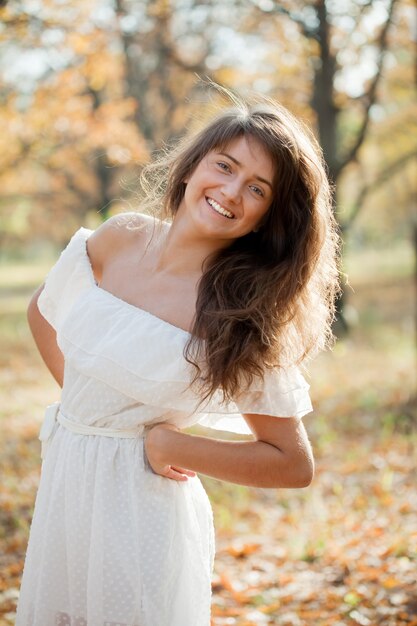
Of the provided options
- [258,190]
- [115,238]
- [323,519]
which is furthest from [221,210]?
[323,519]

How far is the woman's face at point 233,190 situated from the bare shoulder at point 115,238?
289mm

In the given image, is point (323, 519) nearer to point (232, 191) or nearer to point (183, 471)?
point (183, 471)

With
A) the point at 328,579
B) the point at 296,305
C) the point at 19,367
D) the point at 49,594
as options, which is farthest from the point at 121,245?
the point at 19,367

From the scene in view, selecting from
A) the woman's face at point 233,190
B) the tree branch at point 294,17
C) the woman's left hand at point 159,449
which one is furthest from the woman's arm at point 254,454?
the tree branch at point 294,17

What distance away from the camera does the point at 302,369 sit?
7.91ft

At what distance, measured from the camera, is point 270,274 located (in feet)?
Result: 7.61

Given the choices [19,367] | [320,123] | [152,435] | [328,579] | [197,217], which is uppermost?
[197,217]

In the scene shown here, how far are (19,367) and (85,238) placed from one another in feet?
28.6

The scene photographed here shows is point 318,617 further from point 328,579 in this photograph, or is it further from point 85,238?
point 85,238

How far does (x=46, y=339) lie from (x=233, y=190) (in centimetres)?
91

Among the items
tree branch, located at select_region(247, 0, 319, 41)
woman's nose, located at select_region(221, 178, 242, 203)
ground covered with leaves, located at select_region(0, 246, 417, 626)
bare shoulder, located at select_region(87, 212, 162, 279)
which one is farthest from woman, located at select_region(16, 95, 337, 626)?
tree branch, located at select_region(247, 0, 319, 41)

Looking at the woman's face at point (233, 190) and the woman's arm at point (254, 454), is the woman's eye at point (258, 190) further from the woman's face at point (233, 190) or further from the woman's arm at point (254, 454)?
the woman's arm at point (254, 454)

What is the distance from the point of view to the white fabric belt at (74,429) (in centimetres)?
225

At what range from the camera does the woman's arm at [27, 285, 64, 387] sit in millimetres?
2684
